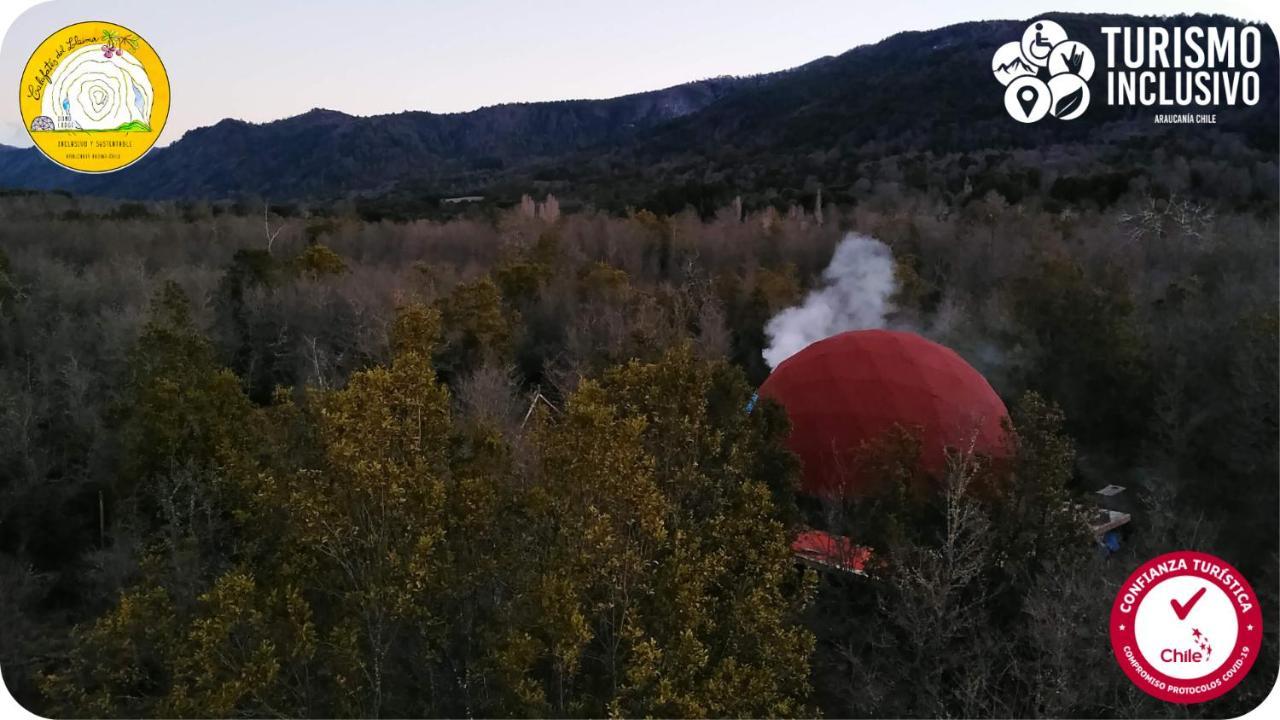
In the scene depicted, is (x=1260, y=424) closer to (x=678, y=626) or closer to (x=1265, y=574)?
(x=1265, y=574)

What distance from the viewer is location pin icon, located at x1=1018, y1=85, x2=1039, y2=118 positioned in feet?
43.0

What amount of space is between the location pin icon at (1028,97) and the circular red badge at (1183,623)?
7418mm

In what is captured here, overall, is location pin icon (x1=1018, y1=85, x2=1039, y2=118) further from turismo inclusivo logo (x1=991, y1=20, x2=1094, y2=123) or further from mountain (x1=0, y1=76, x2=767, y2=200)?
mountain (x1=0, y1=76, x2=767, y2=200)

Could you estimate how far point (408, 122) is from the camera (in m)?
77.4

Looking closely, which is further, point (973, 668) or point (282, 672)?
point (973, 668)

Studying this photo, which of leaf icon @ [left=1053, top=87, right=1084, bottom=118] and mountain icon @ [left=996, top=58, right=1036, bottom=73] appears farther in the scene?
mountain icon @ [left=996, top=58, right=1036, bottom=73]

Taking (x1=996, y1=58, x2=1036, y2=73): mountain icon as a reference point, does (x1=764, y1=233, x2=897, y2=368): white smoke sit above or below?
below

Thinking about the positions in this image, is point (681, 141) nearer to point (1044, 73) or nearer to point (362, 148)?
point (362, 148)

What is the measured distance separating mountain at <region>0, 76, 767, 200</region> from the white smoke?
60.0 feet

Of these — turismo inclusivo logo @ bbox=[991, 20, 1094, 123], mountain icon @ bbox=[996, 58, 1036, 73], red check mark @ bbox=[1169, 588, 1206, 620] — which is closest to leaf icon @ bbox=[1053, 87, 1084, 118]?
turismo inclusivo logo @ bbox=[991, 20, 1094, 123]

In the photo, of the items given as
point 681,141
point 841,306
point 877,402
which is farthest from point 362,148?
point 877,402

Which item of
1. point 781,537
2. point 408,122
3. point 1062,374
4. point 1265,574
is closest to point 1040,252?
point 1062,374

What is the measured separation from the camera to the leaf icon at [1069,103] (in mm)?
12041

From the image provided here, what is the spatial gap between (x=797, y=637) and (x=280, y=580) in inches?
188
